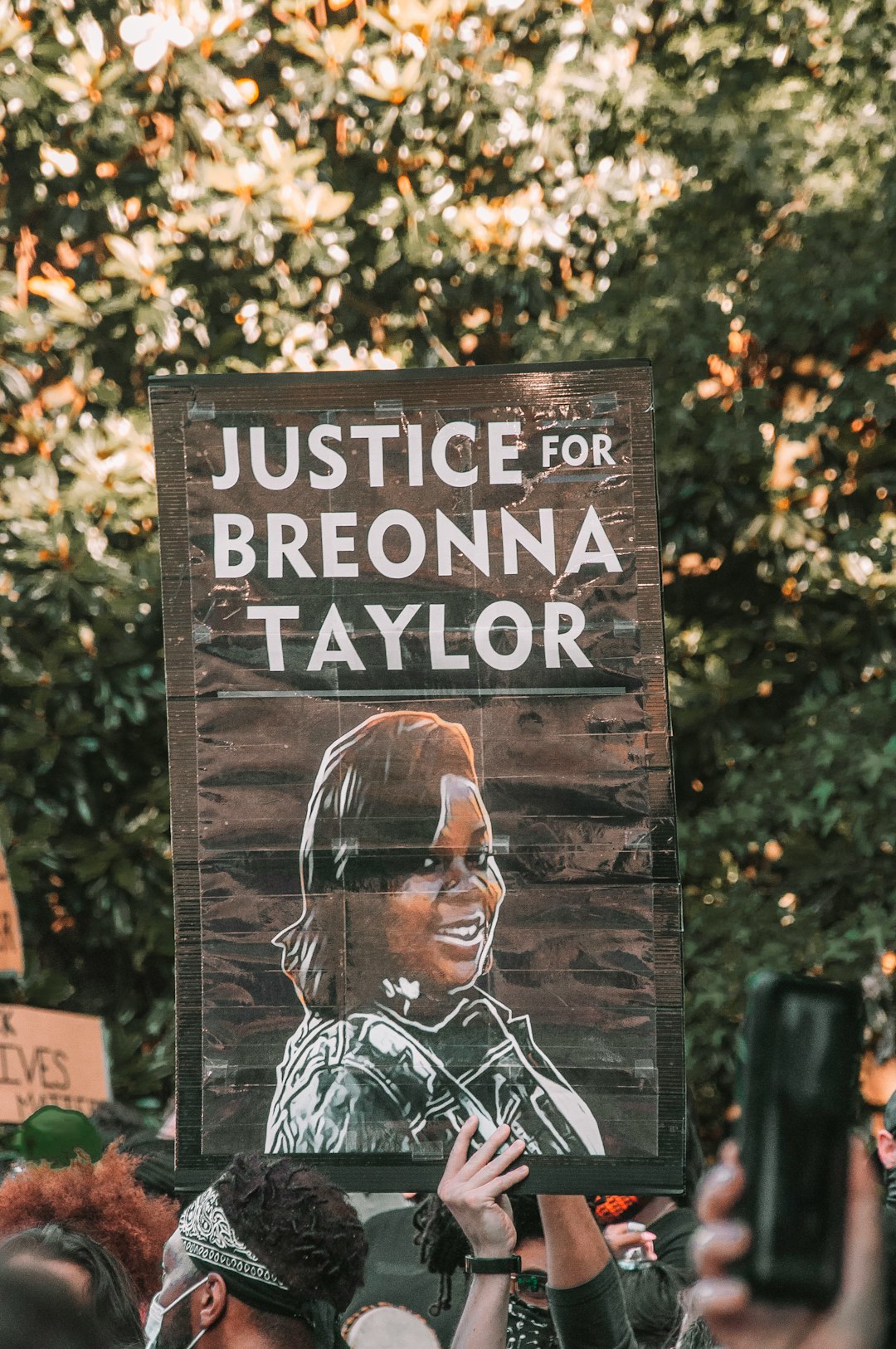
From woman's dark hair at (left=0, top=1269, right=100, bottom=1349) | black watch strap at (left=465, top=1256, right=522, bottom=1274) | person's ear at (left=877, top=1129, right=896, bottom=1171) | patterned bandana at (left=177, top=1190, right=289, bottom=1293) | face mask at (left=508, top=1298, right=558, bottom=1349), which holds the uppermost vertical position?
person's ear at (left=877, top=1129, right=896, bottom=1171)

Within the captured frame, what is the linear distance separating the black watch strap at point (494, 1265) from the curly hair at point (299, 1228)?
18 cm

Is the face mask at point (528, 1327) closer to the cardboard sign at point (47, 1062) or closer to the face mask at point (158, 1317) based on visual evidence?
the face mask at point (158, 1317)

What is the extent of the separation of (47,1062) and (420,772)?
2746mm

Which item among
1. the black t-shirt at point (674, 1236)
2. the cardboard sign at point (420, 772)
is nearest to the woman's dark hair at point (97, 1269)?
the cardboard sign at point (420, 772)

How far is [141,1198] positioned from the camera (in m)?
2.79

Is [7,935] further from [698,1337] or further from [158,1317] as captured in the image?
[698,1337]

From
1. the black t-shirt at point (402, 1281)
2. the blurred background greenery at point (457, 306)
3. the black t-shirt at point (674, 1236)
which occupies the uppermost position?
the blurred background greenery at point (457, 306)

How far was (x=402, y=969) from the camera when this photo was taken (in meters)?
2.68

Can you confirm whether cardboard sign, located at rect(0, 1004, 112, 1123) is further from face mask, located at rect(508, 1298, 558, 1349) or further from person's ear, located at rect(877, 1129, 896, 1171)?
person's ear, located at rect(877, 1129, 896, 1171)

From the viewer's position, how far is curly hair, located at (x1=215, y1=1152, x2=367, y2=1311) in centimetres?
238

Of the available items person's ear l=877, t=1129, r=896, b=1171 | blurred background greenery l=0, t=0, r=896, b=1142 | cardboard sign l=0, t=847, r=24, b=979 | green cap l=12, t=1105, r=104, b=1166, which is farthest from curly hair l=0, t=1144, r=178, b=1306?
blurred background greenery l=0, t=0, r=896, b=1142

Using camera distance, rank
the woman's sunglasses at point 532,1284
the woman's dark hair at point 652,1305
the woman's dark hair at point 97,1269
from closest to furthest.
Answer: the woman's dark hair at point 97,1269
the woman's sunglasses at point 532,1284
the woman's dark hair at point 652,1305

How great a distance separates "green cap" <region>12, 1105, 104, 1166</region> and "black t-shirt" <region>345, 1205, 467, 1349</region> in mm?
788

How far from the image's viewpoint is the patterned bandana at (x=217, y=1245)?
2367 mm
